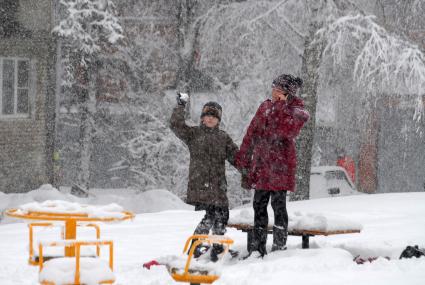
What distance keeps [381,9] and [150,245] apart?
8640mm

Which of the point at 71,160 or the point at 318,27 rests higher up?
the point at 318,27

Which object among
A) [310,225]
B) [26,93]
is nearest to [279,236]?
[310,225]

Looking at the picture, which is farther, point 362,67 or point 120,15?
point 120,15

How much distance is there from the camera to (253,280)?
6.58 meters

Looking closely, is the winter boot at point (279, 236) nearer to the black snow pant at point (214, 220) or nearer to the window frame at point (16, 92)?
the black snow pant at point (214, 220)

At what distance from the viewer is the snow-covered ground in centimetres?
675

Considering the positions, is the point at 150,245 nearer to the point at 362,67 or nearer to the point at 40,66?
the point at 362,67

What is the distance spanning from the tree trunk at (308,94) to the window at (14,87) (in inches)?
272

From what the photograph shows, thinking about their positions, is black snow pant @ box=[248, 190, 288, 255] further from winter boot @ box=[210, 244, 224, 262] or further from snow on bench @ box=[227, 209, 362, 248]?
winter boot @ box=[210, 244, 224, 262]

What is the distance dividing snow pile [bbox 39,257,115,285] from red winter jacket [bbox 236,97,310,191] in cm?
259

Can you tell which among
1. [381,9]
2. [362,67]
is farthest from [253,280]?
[381,9]

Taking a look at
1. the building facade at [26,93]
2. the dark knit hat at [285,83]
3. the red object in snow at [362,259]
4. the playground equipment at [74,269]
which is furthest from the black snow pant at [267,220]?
the building facade at [26,93]

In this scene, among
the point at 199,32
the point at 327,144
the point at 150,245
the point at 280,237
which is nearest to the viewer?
the point at 280,237

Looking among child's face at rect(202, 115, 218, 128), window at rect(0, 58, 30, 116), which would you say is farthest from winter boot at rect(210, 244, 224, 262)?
window at rect(0, 58, 30, 116)
